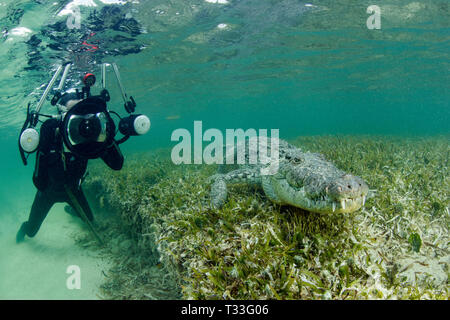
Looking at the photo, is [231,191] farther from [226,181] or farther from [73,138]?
[73,138]

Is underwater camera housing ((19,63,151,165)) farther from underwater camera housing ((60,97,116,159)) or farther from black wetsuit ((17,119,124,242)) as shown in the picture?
black wetsuit ((17,119,124,242))

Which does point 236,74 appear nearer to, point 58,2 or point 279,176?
point 58,2

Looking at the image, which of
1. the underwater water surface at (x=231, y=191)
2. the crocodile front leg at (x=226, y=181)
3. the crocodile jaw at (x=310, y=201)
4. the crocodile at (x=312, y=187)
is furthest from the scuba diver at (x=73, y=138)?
the crocodile jaw at (x=310, y=201)

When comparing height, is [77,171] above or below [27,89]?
below

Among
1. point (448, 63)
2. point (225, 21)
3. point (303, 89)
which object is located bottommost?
point (303, 89)

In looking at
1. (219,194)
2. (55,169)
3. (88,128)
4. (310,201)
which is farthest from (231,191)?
(55,169)

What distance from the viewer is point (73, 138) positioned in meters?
4.11

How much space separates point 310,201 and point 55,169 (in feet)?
17.3

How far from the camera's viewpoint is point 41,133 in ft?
14.7

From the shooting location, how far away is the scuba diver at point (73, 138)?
409cm

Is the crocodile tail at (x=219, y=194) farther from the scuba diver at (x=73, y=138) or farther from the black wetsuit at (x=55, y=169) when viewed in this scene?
the black wetsuit at (x=55, y=169)

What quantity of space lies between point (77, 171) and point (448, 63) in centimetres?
2930
